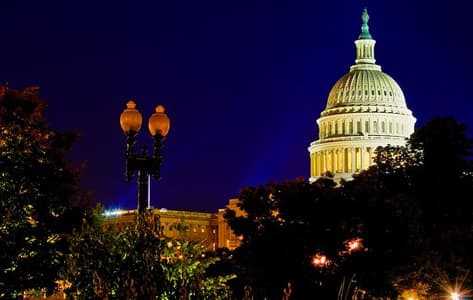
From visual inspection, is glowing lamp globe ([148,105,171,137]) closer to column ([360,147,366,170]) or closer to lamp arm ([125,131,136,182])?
lamp arm ([125,131,136,182])

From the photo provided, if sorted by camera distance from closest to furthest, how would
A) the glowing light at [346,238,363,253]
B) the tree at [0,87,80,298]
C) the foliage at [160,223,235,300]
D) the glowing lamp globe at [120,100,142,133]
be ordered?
the foliage at [160,223,235,300]
the glowing lamp globe at [120,100,142,133]
the tree at [0,87,80,298]
the glowing light at [346,238,363,253]

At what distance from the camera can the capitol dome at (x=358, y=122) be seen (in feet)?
Result: 486

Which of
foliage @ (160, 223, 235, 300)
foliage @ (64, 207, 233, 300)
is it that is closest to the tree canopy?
foliage @ (160, 223, 235, 300)

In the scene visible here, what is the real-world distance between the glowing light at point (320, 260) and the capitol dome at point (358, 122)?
304ft

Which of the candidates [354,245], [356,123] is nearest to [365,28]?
[356,123]

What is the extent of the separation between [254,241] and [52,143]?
2104cm

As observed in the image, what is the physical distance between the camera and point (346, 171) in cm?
14750

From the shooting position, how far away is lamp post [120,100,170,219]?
22703mm

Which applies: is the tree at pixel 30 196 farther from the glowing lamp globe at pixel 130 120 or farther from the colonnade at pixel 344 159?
the colonnade at pixel 344 159

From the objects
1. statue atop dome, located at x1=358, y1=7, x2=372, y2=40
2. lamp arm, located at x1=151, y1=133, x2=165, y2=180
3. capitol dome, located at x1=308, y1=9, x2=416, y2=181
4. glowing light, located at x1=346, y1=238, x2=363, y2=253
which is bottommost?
lamp arm, located at x1=151, y1=133, x2=165, y2=180

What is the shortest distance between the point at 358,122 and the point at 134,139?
422 ft

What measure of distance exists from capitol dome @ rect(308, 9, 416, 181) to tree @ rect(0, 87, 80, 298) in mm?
113689

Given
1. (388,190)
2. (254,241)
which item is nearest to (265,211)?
(254,241)

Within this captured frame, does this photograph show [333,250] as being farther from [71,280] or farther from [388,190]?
[71,280]
